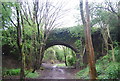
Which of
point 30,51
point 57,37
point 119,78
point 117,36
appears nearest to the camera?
point 119,78

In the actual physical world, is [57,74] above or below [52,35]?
below

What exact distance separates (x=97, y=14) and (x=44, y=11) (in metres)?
3.42

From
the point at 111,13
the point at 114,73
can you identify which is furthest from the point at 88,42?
the point at 111,13

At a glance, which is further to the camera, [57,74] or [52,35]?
[52,35]

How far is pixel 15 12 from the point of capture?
206 inches

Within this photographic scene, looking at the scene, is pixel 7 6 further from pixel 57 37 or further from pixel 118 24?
pixel 57 37

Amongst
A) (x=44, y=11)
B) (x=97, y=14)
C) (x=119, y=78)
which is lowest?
(x=119, y=78)

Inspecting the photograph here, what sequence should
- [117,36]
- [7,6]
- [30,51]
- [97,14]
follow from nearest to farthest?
[7,6], [97,14], [30,51], [117,36]

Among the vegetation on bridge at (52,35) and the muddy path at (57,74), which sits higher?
the vegetation on bridge at (52,35)

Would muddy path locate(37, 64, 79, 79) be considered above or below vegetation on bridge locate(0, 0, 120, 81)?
below

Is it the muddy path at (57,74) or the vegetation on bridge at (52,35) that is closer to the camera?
the vegetation on bridge at (52,35)

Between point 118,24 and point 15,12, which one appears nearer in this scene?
point 15,12

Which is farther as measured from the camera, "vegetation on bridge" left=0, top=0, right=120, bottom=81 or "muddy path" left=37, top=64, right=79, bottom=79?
"muddy path" left=37, top=64, right=79, bottom=79

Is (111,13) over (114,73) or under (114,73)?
over
